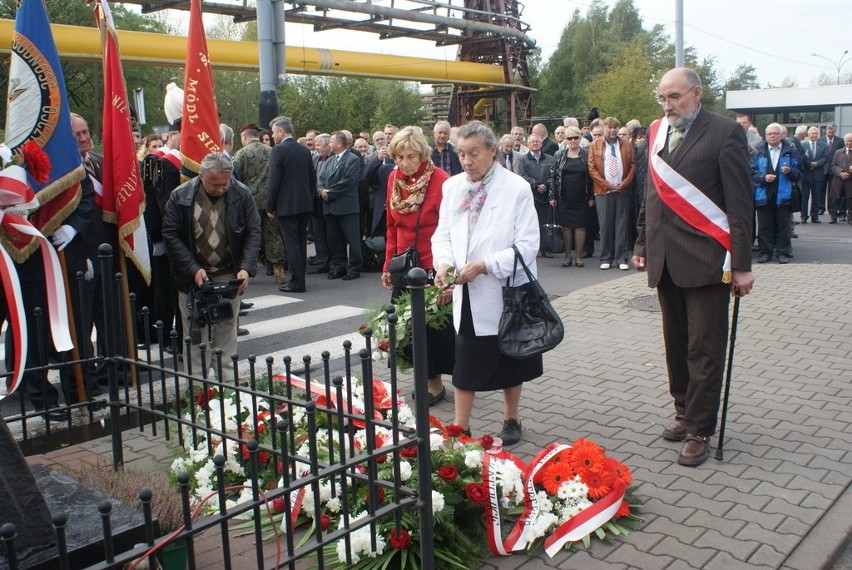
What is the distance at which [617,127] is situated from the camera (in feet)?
38.6

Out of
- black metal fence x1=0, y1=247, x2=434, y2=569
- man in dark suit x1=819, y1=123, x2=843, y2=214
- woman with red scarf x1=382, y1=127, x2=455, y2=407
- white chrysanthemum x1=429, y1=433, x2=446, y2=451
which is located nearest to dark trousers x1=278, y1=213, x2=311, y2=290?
woman with red scarf x1=382, y1=127, x2=455, y2=407

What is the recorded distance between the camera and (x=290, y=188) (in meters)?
10.5

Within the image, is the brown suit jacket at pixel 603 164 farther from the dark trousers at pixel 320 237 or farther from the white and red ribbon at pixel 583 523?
the white and red ribbon at pixel 583 523

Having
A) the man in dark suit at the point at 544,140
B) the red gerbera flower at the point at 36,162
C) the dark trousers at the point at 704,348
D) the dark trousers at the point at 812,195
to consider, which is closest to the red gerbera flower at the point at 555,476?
the dark trousers at the point at 704,348

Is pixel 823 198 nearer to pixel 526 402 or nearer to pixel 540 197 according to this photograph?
pixel 540 197

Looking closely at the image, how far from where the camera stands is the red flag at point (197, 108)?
6.80m

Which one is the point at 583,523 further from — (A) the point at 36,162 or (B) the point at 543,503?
(A) the point at 36,162

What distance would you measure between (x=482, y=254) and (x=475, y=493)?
146cm

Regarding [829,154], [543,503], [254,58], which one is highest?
[254,58]

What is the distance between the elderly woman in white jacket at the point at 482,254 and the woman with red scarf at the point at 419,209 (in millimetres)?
838

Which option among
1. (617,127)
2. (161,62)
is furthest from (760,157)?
(161,62)

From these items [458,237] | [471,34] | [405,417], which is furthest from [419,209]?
[471,34]

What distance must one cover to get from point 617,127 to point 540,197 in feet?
5.28

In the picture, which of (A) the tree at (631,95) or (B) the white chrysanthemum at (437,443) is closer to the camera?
(B) the white chrysanthemum at (437,443)
